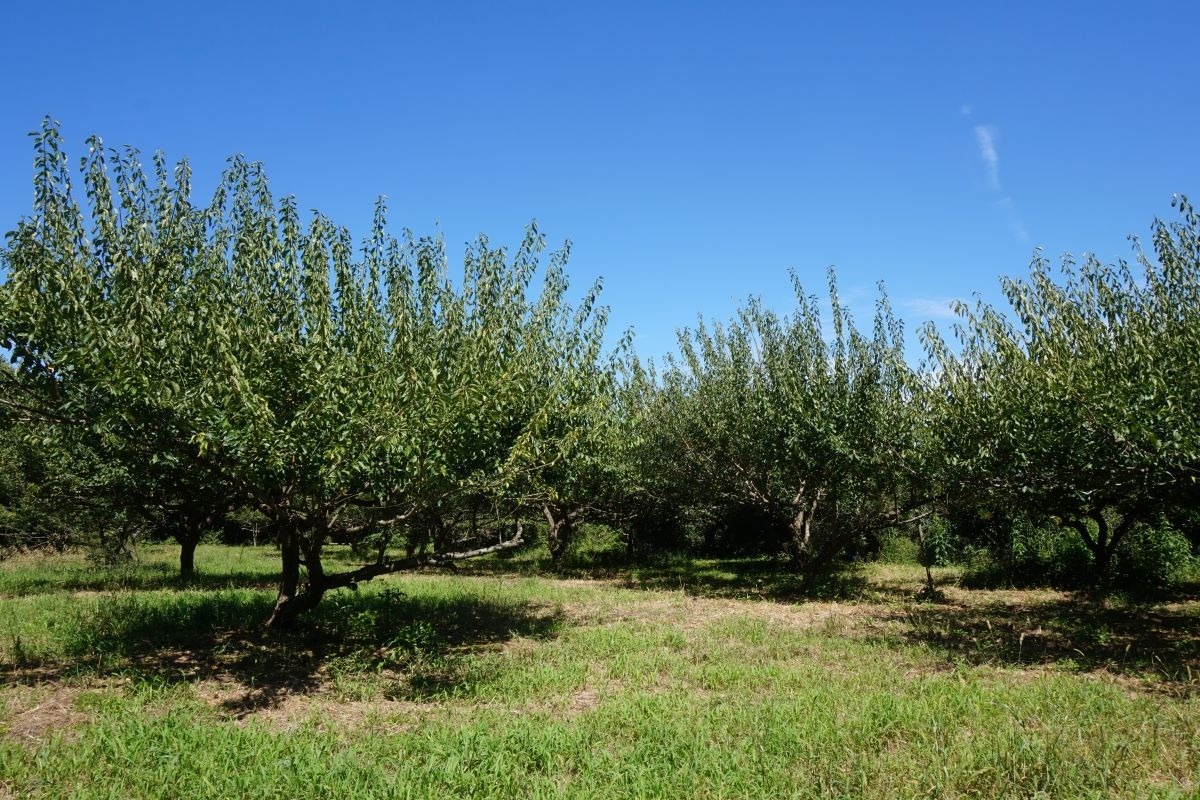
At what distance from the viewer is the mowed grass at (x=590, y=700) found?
593 cm

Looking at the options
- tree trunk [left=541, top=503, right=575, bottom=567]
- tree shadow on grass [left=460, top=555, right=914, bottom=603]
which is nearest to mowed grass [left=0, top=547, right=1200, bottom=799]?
tree shadow on grass [left=460, top=555, right=914, bottom=603]

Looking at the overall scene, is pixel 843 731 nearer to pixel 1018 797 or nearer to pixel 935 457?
pixel 1018 797

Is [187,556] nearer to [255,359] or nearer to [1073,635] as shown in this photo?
[255,359]

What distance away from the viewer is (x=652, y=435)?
2214 centimetres

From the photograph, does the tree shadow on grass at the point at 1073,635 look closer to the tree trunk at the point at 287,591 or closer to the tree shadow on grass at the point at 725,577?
the tree shadow on grass at the point at 725,577

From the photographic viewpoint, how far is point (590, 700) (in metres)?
8.77

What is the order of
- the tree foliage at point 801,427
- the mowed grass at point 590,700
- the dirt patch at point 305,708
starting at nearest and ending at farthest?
1. the mowed grass at point 590,700
2. the dirt patch at point 305,708
3. the tree foliage at point 801,427

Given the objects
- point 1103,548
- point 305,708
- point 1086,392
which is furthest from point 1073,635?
point 305,708

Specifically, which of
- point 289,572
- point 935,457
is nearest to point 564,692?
point 289,572

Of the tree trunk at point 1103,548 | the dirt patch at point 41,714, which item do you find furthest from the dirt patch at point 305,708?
the tree trunk at point 1103,548

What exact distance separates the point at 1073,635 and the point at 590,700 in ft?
A: 30.8

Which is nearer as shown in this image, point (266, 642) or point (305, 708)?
point (305, 708)

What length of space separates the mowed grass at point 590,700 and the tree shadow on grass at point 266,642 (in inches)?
2.4

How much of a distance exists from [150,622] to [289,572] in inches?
104
